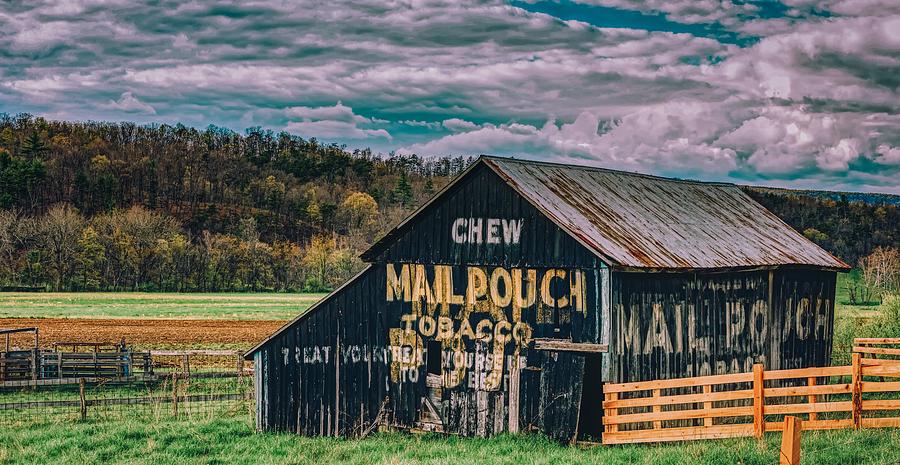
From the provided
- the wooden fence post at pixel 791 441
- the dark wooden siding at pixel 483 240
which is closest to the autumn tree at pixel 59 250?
the dark wooden siding at pixel 483 240

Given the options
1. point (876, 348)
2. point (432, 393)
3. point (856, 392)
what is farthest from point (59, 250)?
point (856, 392)

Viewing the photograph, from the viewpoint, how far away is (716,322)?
23250 mm

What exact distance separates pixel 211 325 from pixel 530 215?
41.0 meters

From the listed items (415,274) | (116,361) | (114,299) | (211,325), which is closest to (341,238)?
(114,299)

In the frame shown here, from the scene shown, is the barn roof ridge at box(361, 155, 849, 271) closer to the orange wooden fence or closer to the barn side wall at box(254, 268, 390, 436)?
the barn side wall at box(254, 268, 390, 436)

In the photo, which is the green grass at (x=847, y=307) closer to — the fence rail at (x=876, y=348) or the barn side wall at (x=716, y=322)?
the fence rail at (x=876, y=348)

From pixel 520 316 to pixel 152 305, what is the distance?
212ft

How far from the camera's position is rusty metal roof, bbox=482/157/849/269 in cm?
2178

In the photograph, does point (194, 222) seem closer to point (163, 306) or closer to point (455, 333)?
point (163, 306)

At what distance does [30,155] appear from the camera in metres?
189

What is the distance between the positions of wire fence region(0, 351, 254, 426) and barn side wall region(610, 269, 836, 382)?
11.3 metres

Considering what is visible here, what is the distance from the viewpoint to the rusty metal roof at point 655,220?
21781 mm

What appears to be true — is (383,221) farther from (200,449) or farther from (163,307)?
(200,449)

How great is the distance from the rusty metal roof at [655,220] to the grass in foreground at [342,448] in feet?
15.1
